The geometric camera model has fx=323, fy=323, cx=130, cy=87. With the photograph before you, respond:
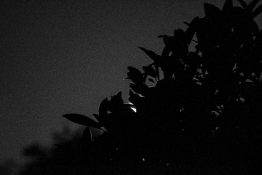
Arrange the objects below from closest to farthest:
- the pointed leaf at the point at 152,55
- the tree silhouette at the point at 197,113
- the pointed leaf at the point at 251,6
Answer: the tree silhouette at the point at 197,113 → the pointed leaf at the point at 251,6 → the pointed leaf at the point at 152,55

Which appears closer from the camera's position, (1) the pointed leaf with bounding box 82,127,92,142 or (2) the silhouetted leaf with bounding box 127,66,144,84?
(1) the pointed leaf with bounding box 82,127,92,142

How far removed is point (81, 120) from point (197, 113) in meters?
0.91

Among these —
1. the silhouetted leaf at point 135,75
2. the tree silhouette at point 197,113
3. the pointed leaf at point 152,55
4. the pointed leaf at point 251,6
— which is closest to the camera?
the tree silhouette at point 197,113

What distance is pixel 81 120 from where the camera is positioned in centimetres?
258

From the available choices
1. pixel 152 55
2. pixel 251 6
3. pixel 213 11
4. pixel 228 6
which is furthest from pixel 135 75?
pixel 251 6

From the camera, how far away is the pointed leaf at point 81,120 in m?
2.57

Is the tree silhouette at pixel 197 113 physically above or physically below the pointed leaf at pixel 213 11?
below

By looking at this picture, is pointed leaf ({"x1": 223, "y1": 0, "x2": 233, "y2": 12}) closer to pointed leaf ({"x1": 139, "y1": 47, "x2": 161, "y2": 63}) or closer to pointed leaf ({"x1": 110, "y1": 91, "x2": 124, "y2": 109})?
pointed leaf ({"x1": 139, "y1": 47, "x2": 161, "y2": 63})

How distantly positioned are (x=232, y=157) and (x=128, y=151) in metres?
0.73

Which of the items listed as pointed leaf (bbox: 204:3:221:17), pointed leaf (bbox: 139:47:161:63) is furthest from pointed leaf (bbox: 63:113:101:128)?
pointed leaf (bbox: 204:3:221:17)

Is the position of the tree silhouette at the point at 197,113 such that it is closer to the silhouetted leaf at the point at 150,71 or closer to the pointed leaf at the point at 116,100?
the pointed leaf at the point at 116,100

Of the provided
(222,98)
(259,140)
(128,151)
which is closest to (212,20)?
(222,98)

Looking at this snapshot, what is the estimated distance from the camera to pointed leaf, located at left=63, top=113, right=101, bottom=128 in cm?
257

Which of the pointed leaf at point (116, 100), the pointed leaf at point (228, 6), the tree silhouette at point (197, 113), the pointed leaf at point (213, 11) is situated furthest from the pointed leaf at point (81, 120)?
the pointed leaf at point (228, 6)
